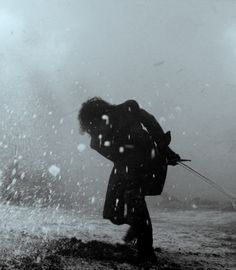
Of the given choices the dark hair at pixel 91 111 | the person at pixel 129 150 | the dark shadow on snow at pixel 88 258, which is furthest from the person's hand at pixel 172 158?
the dark shadow on snow at pixel 88 258

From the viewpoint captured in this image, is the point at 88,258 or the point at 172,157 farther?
the point at 172,157

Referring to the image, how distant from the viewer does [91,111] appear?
481 cm

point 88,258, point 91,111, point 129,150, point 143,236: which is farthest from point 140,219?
point 91,111

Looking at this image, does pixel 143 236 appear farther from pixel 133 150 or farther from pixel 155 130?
pixel 155 130

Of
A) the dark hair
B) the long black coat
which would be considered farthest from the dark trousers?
the dark hair

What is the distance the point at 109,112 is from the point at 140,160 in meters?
0.67

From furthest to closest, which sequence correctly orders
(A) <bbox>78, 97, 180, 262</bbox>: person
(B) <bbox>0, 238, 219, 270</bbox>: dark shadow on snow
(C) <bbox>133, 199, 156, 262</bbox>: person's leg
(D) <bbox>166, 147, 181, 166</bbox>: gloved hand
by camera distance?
(D) <bbox>166, 147, 181, 166</bbox>: gloved hand < (A) <bbox>78, 97, 180, 262</bbox>: person < (C) <bbox>133, 199, 156, 262</bbox>: person's leg < (B) <bbox>0, 238, 219, 270</bbox>: dark shadow on snow

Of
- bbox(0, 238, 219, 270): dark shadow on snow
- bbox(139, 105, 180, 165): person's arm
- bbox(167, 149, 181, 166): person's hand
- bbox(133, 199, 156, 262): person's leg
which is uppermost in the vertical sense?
bbox(139, 105, 180, 165): person's arm

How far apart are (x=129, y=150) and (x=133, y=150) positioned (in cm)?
5

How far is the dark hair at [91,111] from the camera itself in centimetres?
480

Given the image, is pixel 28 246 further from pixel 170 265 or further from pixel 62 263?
pixel 170 265

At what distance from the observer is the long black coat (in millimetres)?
4633

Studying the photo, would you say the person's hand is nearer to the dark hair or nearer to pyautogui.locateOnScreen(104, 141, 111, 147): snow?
pyautogui.locateOnScreen(104, 141, 111, 147): snow

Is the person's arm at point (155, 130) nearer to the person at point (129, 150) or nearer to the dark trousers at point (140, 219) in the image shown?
the person at point (129, 150)
